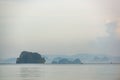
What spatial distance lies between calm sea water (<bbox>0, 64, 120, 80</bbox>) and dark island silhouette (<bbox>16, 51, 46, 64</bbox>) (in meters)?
0.04

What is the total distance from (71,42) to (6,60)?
616 millimetres

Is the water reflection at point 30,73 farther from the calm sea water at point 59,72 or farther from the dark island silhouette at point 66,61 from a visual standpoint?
the dark island silhouette at point 66,61

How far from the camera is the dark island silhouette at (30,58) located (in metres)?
2.28

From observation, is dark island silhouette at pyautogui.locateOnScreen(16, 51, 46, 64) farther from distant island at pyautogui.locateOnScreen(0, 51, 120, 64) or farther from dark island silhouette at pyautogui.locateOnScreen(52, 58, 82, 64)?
dark island silhouette at pyautogui.locateOnScreen(52, 58, 82, 64)

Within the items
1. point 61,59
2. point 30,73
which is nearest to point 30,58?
point 30,73

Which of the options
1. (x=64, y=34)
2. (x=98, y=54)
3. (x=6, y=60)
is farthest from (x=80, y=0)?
(x=6, y=60)

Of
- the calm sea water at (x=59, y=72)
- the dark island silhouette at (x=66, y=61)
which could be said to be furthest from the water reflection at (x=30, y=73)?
the dark island silhouette at (x=66, y=61)

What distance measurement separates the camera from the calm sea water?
228cm

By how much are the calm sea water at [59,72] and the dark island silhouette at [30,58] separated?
37mm

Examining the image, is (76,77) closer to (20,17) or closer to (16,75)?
(16,75)

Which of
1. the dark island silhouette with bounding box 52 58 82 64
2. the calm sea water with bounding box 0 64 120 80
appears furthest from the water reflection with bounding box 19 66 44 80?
the dark island silhouette with bounding box 52 58 82 64

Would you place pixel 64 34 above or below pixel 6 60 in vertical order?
above

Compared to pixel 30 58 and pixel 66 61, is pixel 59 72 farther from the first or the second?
pixel 30 58

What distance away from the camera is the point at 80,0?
7.82ft
